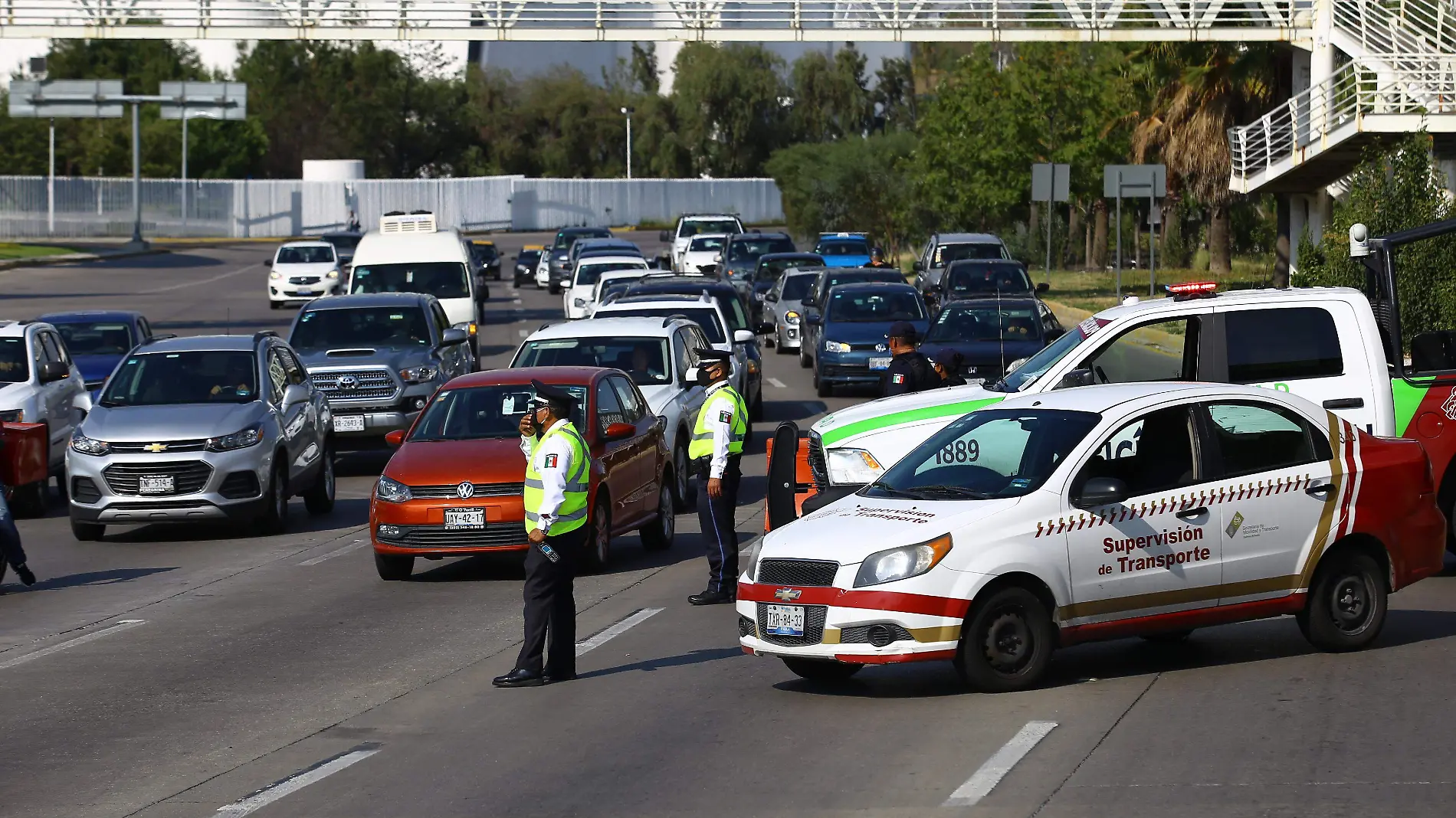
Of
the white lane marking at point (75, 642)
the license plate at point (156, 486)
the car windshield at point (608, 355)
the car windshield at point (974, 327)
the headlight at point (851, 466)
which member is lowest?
the white lane marking at point (75, 642)

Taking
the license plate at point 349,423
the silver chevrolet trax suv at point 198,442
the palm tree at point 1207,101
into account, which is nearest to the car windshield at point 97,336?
the license plate at point 349,423

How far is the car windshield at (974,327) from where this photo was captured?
2616 cm

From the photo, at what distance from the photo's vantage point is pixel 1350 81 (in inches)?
1638

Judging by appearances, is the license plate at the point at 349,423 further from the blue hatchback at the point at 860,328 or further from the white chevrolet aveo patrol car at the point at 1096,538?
the white chevrolet aveo patrol car at the point at 1096,538

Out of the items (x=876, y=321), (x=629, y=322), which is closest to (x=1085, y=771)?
(x=629, y=322)

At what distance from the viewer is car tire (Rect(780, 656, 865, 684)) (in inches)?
419

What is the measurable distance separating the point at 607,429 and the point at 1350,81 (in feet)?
99.3

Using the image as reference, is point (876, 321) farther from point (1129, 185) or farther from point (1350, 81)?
point (1350, 81)

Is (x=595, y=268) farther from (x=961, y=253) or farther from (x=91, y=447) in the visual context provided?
(x=91, y=447)

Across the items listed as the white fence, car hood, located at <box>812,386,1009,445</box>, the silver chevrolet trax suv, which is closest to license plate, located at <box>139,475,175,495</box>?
the silver chevrolet trax suv

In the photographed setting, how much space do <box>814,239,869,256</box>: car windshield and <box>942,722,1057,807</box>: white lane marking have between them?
37856 millimetres

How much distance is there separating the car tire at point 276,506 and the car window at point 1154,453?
977 cm

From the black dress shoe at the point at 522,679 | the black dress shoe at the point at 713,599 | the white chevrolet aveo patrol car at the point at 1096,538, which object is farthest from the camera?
the black dress shoe at the point at 713,599

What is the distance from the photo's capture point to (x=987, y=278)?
3434cm
